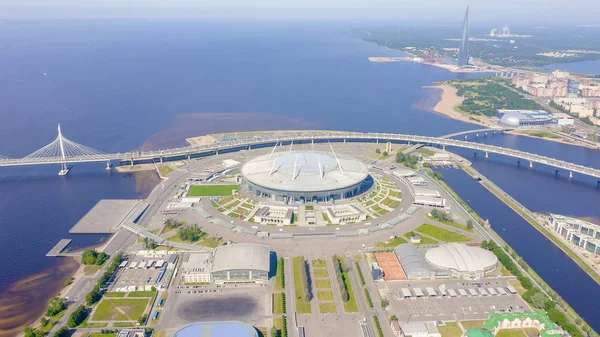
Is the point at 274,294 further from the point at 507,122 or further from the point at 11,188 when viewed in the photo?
the point at 507,122

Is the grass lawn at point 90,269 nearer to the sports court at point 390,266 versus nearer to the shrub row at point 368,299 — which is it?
the shrub row at point 368,299

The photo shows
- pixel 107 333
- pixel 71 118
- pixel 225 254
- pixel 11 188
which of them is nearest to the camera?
pixel 107 333

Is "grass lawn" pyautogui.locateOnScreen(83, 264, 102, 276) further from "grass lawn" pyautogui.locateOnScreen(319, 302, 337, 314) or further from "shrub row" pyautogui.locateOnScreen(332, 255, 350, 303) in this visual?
"shrub row" pyautogui.locateOnScreen(332, 255, 350, 303)

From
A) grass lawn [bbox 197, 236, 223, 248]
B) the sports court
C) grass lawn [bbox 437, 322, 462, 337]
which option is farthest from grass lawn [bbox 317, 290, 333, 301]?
grass lawn [bbox 197, 236, 223, 248]

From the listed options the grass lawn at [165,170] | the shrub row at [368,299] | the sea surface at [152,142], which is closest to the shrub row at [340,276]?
the shrub row at [368,299]

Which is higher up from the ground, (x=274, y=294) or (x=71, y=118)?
(x=71, y=118)


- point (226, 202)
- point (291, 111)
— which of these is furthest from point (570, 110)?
point (226, 202)

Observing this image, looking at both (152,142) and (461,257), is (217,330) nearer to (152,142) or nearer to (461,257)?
(461,257)
